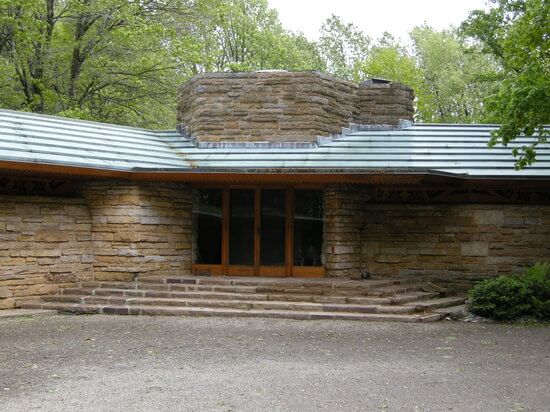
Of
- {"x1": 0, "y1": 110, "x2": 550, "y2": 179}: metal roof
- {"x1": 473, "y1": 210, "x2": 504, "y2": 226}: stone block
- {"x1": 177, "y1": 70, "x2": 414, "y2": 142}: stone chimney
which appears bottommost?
{"x1": 473, "y1": 210, "x2": 504, "y2": 226}: stone block

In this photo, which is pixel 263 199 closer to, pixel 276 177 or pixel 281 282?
pixel 276 177

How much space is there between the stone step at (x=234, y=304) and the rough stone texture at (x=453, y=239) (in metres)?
2.66

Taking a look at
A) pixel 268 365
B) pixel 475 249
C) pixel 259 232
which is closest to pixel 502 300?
pixel 475 249

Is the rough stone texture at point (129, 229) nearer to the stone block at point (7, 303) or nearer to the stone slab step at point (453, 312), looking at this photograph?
the stone block at point (7, 303)

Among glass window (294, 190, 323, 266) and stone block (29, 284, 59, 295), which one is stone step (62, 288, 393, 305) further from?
glass window (294, 190, 323, 266)

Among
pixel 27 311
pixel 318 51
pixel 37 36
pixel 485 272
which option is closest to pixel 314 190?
pixel 485 272

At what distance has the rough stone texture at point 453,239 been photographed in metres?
13.5

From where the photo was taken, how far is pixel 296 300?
38.8 ft

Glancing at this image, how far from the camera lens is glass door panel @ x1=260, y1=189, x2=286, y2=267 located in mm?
13719

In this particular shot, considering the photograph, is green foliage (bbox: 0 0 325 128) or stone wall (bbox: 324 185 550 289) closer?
stone wall (bbox: 324 185 550 289)

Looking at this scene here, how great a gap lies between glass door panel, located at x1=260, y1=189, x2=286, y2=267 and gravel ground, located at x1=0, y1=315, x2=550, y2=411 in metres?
3.09

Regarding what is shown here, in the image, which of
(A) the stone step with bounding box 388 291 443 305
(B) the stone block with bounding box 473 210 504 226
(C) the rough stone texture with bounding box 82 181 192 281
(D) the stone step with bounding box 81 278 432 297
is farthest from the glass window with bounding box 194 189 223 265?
(B) the stone block with bounding box 473 210 504 226

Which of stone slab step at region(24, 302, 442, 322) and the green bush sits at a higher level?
the green bush

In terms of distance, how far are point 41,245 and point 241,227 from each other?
4.07m
